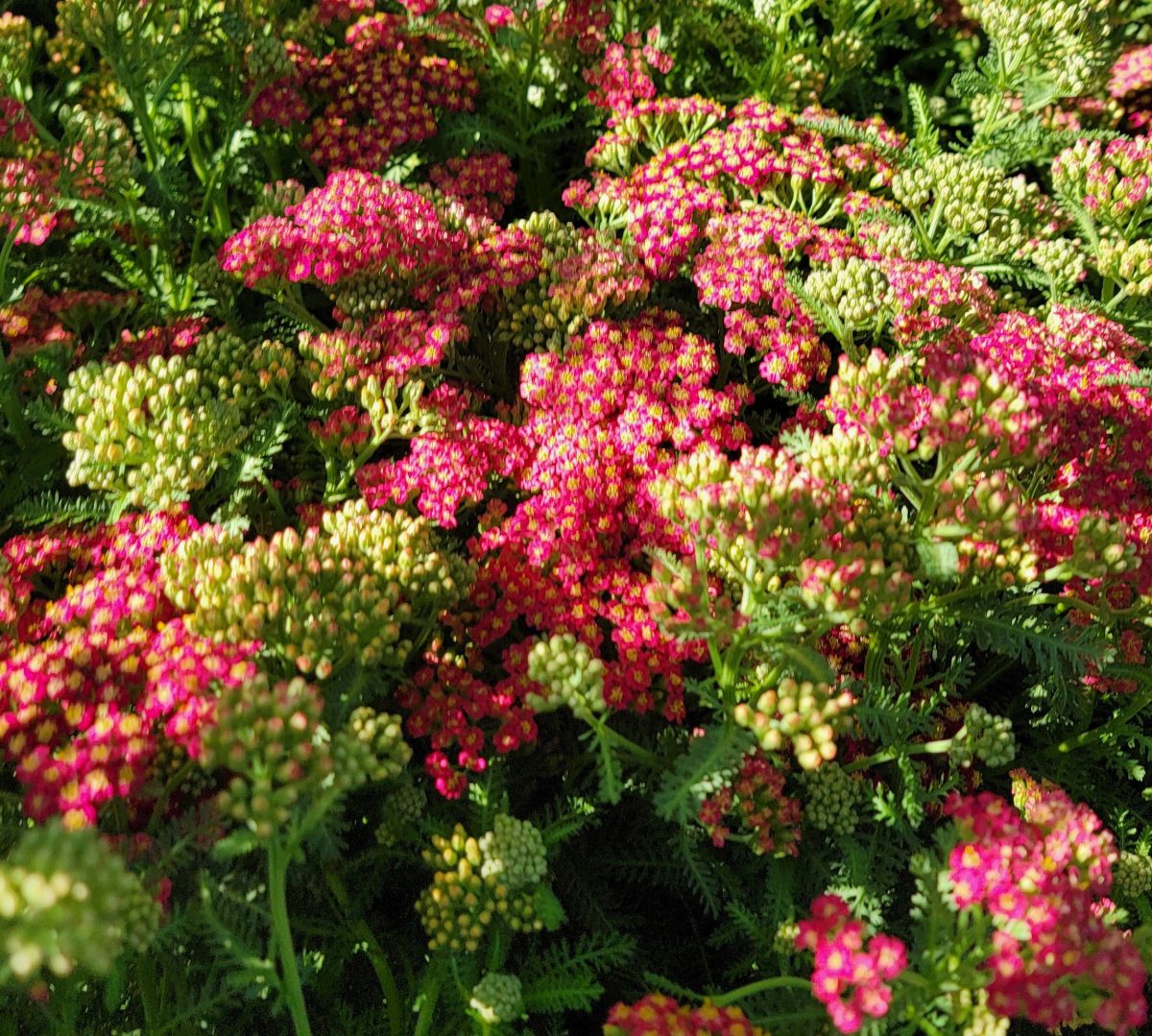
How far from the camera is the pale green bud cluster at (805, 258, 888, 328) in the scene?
8.69 feet

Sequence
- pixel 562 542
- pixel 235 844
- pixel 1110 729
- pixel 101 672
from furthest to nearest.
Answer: pixel 1110 729 < pixel 562 542 < pixel 101 672 < pixel 235 844

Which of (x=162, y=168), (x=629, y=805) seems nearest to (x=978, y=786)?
(x=629, y=805)

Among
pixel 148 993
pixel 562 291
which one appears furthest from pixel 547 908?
pixel 562 291

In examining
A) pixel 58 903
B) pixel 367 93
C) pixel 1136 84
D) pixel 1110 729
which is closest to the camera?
pixel 58 903

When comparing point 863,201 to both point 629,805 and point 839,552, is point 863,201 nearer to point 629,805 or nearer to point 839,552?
point 839,552

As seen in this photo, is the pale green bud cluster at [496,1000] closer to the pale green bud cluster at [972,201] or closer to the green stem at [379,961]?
the green stem at [379,961]

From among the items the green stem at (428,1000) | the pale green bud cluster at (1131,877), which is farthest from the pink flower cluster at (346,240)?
the pale green bud cluster at (1131,877)

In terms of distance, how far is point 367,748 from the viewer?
1.65 m

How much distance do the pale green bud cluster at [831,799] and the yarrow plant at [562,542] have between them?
13mm

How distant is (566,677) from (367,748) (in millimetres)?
427

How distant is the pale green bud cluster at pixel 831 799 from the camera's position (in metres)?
2.13

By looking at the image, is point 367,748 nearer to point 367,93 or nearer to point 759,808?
point 759,808

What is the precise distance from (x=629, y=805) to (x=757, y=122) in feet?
7.99

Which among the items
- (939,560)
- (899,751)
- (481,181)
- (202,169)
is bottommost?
(899,751)
